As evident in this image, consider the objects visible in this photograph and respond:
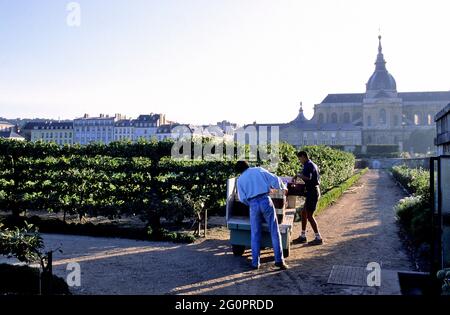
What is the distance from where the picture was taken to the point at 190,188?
12.9m

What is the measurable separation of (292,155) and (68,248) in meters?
9.35

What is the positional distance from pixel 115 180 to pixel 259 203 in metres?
7.43

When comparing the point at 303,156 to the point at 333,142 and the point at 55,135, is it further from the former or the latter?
the point at 55,135

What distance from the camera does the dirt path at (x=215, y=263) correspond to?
6488 mm

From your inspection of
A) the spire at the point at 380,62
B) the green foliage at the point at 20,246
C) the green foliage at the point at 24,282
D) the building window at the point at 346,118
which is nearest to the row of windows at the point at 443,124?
the green foliage at the point at 24,282

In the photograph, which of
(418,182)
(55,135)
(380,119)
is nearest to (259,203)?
(418,182)

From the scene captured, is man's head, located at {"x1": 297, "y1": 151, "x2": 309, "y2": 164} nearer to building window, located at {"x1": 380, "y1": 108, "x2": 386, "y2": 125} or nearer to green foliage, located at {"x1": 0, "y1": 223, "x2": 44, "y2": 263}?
green foliage, located at {"x1": 0, "y1": 223, "x2": 44, "y2": 263}

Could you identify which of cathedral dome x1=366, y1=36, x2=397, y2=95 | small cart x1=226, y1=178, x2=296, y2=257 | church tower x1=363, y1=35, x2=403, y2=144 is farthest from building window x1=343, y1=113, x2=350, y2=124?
small cart x1=226, y1=178, x2=296, y2=257

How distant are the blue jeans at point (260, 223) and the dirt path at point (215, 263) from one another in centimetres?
32

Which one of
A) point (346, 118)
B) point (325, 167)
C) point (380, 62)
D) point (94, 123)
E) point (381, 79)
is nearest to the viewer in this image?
point (325, 167)

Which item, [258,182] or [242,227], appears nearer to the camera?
[258,182]

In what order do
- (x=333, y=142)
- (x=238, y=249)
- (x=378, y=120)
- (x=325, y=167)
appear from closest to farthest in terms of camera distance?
(x=238, y=249)
(x=325, y=167)
(x=333, y=142)
(x=378, y=120)

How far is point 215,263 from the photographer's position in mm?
8023
